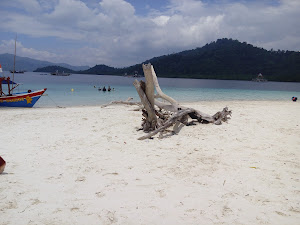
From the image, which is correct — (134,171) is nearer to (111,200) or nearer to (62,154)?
(111,200)

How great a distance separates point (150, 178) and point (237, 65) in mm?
138314

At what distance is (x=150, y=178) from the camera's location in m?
4.25

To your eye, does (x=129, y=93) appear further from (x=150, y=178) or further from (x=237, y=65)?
(x=237, y=65)

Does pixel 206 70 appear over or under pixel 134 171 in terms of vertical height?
over

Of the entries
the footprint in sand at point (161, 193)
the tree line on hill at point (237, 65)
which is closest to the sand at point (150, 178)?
the footprint in sand at point (161, 193)

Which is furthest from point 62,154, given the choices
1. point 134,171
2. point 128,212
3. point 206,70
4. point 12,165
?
point 206,70

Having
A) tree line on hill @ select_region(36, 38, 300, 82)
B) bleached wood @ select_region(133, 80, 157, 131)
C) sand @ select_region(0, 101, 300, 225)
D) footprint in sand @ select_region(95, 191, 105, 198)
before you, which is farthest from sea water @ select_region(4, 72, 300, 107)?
tree line on hill @ select_region(36, 38, 300, 82)

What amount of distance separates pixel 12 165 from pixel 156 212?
3.51 metres

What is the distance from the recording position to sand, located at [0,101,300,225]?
3117 millimetres

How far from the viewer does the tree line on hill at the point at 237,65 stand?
11156 cm

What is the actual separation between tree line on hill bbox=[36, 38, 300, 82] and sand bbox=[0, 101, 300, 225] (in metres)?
110

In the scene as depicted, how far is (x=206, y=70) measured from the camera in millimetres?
128875

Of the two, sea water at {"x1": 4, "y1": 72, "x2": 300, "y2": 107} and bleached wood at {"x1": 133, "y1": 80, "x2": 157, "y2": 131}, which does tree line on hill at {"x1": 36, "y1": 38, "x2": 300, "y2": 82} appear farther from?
bleached wood at {"x1": 133, "y1": 80, "x2": 157, "y2": 131}

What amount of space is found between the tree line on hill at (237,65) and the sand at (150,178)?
4344 inches
